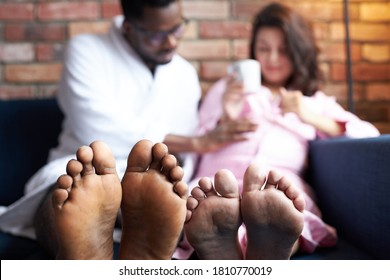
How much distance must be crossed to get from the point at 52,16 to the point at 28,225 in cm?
85

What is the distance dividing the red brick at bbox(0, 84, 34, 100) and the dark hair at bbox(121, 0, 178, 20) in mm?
592

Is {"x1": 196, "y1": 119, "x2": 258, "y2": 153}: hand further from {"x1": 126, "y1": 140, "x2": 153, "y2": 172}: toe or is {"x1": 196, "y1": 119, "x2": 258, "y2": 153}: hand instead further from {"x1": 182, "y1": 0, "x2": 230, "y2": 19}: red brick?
{"x1": 182, "y1": 0, "x2": 230, "y2": 19}: red brick

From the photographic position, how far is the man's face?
1.28 m

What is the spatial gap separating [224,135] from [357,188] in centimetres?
39

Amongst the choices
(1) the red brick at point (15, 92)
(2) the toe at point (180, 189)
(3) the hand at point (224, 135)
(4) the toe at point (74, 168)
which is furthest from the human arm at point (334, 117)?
(1) the red brick at point (15, 92)

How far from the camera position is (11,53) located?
175cm

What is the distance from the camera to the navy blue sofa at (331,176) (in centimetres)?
96

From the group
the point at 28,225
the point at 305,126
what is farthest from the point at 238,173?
the point at 28,225

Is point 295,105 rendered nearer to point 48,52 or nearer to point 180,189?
point 180,189

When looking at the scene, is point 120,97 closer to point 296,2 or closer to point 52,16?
point 52,16

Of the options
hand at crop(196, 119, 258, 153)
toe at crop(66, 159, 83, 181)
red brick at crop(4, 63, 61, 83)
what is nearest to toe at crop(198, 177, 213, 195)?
toe at crop(66, 159, 83, 181)

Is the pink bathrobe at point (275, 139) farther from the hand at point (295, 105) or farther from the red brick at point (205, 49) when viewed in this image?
the red brick at point (205, 49)

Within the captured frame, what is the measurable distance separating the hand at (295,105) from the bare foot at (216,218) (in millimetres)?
502
